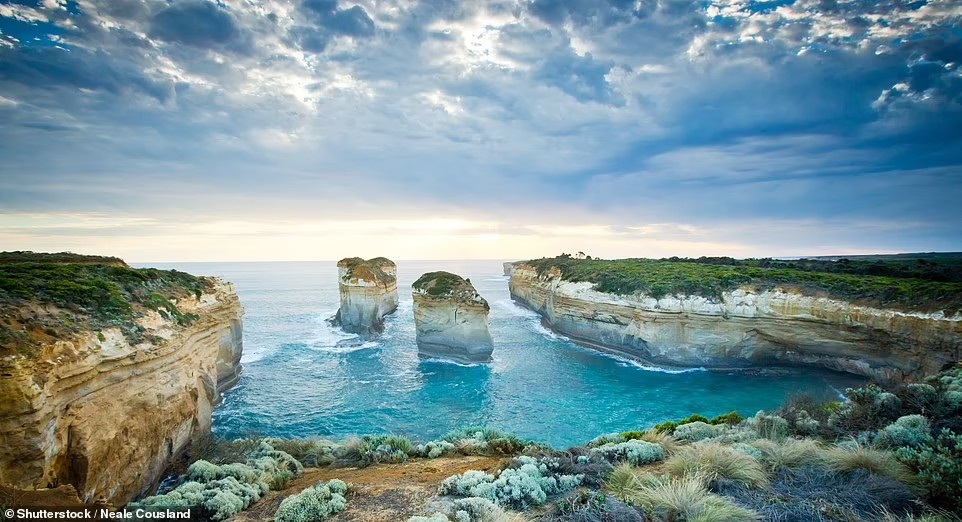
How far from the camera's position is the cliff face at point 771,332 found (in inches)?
719

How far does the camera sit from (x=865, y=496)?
4.85m

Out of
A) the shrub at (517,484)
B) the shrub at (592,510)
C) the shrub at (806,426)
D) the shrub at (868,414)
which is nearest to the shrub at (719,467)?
the shrub at (592,510)

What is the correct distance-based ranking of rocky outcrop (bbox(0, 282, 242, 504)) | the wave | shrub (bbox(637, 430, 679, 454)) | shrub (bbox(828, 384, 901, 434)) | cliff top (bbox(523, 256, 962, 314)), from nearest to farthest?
rocky outcrop (bbox(0, 282, 242, 504)), shrub (bbox(637, 430, 679, 454)), shrub (bbox(828, 384, 901, 434)), cliff top (bbox(523, 256, 962, 314)), the wave

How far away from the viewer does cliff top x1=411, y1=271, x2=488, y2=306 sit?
2627 cm

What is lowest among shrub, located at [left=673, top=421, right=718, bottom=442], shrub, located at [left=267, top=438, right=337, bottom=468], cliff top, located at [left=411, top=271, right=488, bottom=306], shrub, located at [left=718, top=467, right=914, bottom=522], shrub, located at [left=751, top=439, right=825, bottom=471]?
shrub, located at [left=267, top=438, right=337, bottom=468]

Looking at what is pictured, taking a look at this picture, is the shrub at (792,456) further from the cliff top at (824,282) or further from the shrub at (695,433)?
the cliff top at (824,282)

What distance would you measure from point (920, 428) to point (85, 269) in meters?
20.3

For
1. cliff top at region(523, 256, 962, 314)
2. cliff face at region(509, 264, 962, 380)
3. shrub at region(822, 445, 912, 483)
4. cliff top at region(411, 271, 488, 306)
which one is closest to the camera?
shrub at region(822, 445, 912, 483)

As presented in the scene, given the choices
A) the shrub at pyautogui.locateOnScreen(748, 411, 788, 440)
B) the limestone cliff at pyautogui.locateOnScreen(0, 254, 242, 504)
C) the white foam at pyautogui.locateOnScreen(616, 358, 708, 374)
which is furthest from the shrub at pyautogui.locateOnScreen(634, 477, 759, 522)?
the white foam at pyautogui.locateOnScreen(616, 358, 708, 374)

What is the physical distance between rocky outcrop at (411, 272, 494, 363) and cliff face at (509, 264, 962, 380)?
908 cm

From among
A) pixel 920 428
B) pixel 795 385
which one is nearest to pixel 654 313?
pixel 795 385

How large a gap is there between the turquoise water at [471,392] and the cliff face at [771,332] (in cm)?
130

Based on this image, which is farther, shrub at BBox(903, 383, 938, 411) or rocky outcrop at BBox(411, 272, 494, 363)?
rocky outcrop at BBox(411, 272, 494, 363)

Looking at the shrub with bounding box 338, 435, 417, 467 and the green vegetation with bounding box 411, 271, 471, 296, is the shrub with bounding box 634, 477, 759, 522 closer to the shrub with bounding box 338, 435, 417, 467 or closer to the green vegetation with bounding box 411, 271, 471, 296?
the shrub with bounding box 338, 435, 417, 467
